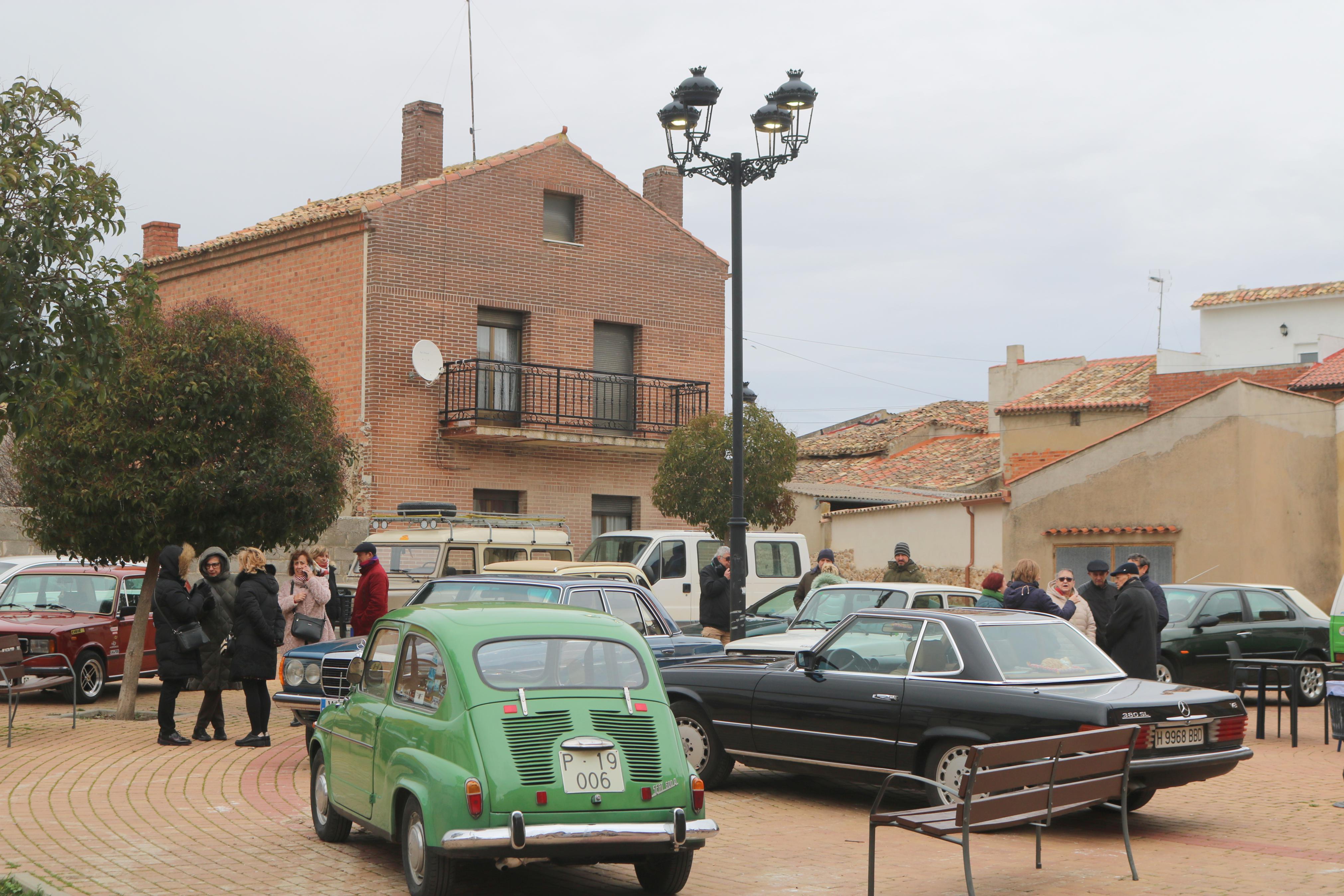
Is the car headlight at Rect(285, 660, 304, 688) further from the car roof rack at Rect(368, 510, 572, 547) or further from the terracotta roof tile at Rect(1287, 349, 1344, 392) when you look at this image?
the terracotta roof tile at Rect(1287, 349, 1344, 392)

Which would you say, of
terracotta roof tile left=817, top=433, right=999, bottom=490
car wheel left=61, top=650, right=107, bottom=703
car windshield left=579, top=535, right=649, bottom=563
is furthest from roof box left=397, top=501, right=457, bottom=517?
terracotta roof tile left=817, top=433, right=999, bottom=490

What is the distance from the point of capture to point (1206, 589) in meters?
17.8

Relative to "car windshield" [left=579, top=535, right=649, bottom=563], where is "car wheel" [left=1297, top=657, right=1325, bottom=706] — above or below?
below

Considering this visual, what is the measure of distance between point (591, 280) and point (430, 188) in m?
3.96

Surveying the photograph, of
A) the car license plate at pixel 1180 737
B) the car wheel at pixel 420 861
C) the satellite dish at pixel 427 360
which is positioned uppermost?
the satellite dish at pixel 427 360

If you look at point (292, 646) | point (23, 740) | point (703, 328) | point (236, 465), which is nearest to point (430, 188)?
point (703, 328)

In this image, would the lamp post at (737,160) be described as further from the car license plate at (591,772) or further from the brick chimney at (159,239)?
the brick chimney at (159,239)

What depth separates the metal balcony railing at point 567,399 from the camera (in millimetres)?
26156

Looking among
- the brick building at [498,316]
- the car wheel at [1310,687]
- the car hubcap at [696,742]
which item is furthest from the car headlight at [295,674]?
the brick building at [498,316]

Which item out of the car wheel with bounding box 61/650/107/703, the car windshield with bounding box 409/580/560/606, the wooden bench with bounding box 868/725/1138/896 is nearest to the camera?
the wooden bench with bounding box 868/725/1138/896

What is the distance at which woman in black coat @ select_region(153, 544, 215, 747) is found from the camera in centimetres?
1249

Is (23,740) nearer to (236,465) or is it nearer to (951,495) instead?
(236,465)

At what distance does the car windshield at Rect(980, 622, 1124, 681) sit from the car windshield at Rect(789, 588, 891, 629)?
4584 millimetres

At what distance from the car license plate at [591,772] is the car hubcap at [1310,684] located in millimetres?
13902
